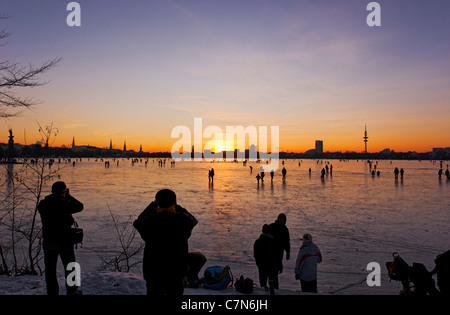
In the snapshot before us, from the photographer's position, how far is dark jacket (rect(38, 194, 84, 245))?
3.86 meters

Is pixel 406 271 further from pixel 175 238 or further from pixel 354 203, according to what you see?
pixel 354 203

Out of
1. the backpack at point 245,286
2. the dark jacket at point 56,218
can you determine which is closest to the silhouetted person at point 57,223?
the dark jacket at point 56,218

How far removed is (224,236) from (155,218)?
735 centimetres

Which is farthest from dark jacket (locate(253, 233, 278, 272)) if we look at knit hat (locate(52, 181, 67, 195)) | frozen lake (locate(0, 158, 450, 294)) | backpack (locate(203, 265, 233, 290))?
knit hat (locate(52, 181, 67, 195))

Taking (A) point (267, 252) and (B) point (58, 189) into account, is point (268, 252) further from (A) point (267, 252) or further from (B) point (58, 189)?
(B) point (58, 189)

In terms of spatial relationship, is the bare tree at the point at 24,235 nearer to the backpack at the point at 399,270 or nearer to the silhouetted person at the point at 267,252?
the silhouetted person at the point at 267,252

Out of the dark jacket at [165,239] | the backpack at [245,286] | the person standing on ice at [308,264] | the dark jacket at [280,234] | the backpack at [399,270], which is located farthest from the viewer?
the dark jacket at [280,234]

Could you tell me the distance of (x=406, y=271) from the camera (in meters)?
4.62

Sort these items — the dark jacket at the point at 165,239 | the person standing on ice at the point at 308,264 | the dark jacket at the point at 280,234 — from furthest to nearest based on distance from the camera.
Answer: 1. the dark jacket at the point at 280,234
2. the person standing on ice at the point at 308,264
3. the dark jacket at the point at 165,239

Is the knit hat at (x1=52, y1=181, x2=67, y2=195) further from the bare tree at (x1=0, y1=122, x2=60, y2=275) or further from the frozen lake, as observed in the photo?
the frozen lake

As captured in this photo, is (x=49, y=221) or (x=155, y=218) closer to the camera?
(x=155, y=218)

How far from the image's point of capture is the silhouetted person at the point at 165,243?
285 cm

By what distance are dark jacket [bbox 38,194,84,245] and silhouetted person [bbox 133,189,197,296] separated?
5.24 ft
